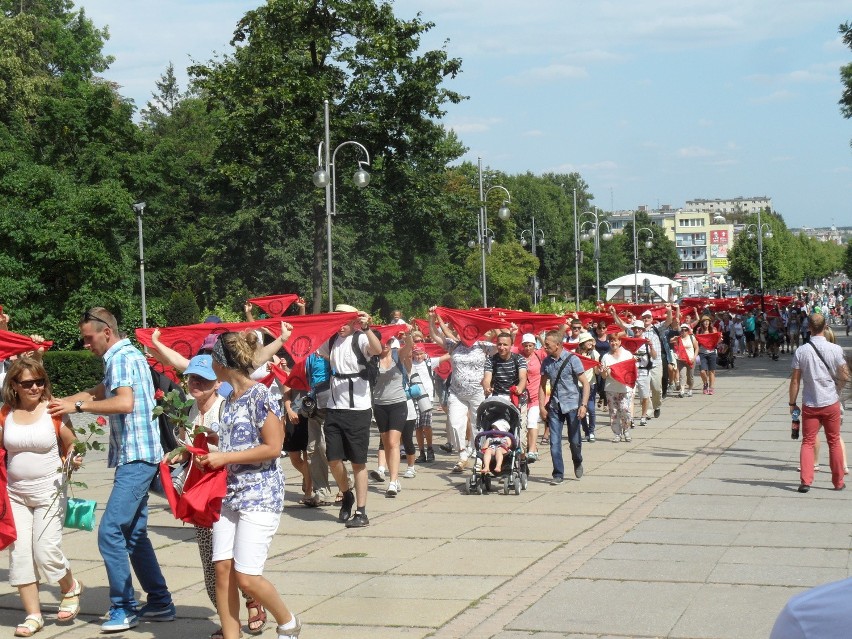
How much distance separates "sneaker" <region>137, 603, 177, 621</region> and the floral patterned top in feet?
5.29

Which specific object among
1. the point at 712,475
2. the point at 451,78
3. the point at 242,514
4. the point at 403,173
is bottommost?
the point at 712,475

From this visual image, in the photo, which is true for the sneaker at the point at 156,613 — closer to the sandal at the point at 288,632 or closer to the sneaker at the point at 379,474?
the sandal at the point at 288,632

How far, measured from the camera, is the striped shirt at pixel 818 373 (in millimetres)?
12000

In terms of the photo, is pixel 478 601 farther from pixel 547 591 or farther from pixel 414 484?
pixel 414 484

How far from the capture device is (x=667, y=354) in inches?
974

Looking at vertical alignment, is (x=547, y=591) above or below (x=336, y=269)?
below

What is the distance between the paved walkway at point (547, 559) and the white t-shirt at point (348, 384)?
111 centimetres

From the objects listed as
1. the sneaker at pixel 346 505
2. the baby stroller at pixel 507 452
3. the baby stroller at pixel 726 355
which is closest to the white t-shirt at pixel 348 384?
the sneaker at pixel 346 505

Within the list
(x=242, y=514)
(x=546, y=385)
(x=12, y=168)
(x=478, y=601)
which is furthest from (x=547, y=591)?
(x=12, y=168)

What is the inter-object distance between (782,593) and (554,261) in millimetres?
99497

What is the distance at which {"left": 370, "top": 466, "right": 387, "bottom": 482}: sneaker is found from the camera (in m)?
13.5

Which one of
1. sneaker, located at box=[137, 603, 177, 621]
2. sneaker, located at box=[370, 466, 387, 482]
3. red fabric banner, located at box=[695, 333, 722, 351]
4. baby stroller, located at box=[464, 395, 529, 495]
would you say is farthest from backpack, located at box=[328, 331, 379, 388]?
red fabric banner, located at box=[695, 333, 722, 351]

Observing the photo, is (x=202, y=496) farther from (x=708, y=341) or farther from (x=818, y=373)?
(x=708, y=341)

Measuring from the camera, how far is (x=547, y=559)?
8938 millimetres
